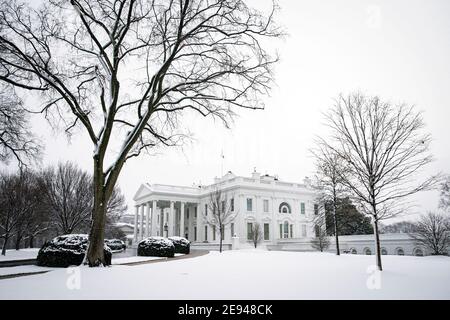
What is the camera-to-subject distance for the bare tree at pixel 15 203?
1156 inches

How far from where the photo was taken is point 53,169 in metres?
35.0

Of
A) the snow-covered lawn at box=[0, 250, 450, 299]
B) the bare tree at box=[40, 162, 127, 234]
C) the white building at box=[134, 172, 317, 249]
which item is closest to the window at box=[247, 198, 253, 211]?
the white building at box=[134, 172, 317, 249]

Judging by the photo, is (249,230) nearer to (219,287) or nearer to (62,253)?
(62,253)

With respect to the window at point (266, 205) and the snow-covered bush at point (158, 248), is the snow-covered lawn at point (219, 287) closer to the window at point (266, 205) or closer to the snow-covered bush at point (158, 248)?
the snow-covered bush at point (158, 248)

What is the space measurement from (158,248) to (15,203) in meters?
18.1

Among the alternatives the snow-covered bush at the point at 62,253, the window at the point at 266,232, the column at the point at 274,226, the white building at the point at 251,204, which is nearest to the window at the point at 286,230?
the white building at the point at 251,204

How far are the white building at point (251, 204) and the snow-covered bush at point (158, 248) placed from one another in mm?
21636

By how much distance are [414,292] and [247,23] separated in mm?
9751

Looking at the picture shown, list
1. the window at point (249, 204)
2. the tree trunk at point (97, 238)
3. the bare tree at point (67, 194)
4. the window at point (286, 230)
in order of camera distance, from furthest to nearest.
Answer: the window at point (286, 230) → the window at point (249, 204) → the bare tree at point (67, 194) → the tree trunk at point (97, 238)

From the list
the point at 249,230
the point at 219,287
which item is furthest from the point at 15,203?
the point at 219,287

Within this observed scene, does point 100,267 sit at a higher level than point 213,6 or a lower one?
lower

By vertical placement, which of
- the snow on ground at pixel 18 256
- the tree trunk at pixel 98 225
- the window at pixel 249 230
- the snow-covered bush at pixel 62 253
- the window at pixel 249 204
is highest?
the window at pixel 249 204

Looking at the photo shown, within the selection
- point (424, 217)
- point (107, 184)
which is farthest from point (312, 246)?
point (107, 184)
